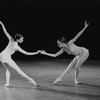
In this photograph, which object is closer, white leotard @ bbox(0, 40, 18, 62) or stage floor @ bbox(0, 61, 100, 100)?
stage floor @ bbox(0, 61, 100, 100)

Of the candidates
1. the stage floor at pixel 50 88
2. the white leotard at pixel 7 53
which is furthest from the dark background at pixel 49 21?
the white leotard at pixel 7 53

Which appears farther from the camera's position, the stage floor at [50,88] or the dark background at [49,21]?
the dark background at [49,21]

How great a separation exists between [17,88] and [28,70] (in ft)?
9.70

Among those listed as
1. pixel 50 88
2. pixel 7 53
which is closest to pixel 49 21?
pixel 7 53

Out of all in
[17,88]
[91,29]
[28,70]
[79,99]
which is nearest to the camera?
[79,99]

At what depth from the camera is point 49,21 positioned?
14.2m

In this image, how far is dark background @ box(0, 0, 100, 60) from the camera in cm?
1385

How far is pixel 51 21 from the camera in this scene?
14.2 m

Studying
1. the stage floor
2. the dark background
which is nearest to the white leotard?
the stage floor

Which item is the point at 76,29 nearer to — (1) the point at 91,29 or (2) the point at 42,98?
(1) the point at 91,29

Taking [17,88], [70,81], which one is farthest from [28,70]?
[17,88]

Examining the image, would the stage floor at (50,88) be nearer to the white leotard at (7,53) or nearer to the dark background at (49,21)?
the white leotard at (7,53)

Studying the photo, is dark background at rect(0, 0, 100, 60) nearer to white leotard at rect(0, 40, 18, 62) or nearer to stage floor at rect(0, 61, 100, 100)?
stage floor at rect(0, 61, 100, 100)

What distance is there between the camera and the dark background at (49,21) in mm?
13852
